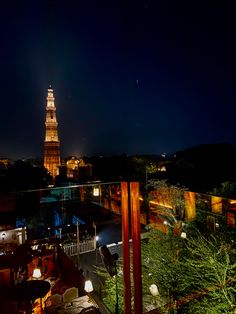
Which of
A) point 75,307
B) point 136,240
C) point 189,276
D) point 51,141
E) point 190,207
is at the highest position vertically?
point 51,141

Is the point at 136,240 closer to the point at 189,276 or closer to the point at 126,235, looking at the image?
the point at 126,235

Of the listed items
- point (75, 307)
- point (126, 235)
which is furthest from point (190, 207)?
point (126, 235)

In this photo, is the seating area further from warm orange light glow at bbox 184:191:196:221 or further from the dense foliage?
warm orange light glow at bbox 184:191:196:221

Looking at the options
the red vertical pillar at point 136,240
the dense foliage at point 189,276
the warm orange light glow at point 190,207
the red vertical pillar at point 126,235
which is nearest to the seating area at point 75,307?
the dense foliage at point 189,276

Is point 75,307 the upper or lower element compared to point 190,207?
lower

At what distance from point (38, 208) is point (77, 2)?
13.1 m

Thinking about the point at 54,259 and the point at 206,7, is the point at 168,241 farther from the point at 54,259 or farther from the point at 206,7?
the point at 206,7

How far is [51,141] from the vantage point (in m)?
45.7

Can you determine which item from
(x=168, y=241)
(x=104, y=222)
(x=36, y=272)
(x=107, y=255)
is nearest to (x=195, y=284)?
(x=107, y=255)

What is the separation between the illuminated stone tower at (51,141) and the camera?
4566 cm

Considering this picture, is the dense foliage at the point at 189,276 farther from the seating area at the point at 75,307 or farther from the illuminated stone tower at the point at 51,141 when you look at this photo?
the illuminated stone tower at the point at 51,141

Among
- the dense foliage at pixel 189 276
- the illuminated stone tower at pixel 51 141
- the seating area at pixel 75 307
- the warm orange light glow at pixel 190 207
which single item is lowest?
the seating area at pixel 75 307

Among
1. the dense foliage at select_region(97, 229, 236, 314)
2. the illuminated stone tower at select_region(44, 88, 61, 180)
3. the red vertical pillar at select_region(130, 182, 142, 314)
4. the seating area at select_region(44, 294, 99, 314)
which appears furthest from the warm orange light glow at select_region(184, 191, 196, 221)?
the illuminated stone tower at select_region(44, 88, 61, 180)

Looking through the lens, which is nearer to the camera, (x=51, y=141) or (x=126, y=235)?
(x=126, y=235)
